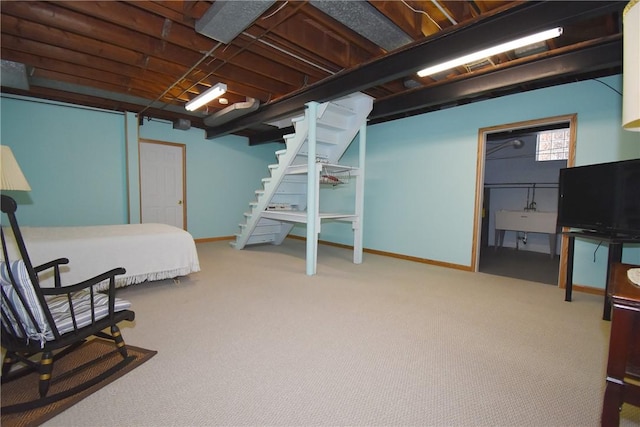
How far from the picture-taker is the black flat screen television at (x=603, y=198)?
8.72 ft

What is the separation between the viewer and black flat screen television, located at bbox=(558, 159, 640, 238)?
105 inches

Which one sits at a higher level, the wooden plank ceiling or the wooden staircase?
the wooden plank ceiling

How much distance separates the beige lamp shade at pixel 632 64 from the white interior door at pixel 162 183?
22.7ft

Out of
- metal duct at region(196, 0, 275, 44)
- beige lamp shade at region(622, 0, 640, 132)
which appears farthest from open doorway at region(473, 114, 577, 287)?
metal duct at region(196, 0, 275, 44)

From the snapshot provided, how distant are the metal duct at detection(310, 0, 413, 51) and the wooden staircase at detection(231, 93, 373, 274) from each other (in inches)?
55.6

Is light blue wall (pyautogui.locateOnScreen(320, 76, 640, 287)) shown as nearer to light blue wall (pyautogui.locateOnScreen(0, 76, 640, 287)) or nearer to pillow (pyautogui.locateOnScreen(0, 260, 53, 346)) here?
light blue wall (pyautogui.locateOnScreen(0, 76, 640, 287))

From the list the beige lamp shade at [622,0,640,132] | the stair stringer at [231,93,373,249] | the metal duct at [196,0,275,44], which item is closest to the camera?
the beige lamp shade at [622,0,640,132]

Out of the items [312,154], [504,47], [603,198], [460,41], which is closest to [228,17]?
[312,154]

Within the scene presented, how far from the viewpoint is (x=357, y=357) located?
2.02 m

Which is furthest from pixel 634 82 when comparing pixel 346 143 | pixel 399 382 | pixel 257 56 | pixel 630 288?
pixel 346 143

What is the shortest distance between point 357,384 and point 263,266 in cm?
306

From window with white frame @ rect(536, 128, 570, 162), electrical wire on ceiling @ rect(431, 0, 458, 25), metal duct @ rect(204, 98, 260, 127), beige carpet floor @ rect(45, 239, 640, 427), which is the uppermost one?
electrical wire on ceiling @ rect(431, 0, 458, 25)

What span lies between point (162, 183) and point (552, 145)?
872cm

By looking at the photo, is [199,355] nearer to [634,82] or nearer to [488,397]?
[488,397]
